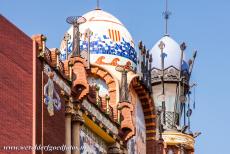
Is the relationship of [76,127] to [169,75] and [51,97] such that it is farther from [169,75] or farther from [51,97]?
[169,75]

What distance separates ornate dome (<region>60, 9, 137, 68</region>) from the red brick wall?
1326 cm

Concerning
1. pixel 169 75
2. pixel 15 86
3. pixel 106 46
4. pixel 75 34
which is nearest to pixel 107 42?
pixel 106 46

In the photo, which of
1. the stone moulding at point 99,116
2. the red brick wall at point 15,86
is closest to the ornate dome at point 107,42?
the stone moulding at point 99,116

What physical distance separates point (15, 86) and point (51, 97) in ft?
8.25

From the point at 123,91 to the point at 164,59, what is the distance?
15.6m

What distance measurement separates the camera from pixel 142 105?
148 ft

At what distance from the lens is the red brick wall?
27.4 meters

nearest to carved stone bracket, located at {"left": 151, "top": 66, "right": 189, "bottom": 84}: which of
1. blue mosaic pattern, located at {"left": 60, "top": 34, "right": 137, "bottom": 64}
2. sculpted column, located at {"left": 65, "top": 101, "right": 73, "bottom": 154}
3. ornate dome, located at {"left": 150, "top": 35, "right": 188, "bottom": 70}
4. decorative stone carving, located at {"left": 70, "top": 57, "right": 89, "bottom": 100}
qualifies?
ornate dome, located at {"left": 150, "top": 35, "right": 188, "bottom": 70}

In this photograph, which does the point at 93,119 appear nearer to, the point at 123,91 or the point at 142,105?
the point at 123,91

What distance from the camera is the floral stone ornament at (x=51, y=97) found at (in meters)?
30.0

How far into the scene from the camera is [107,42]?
4319 centimetres

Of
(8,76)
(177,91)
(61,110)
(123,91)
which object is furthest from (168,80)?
(8,76)

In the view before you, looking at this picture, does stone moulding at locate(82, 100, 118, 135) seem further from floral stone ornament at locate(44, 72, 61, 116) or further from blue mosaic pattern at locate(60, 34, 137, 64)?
blue mosaic pattern at locate(60, 34, 137, 64)

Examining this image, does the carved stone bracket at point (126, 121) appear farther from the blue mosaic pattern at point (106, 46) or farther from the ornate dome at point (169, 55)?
the ornate dome at point (169, 55)
